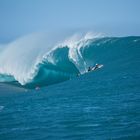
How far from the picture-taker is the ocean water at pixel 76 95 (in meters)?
17.8

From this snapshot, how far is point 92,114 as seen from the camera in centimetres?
2162

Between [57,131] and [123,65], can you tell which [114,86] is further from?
[57,131]

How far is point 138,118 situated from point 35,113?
27.9 feet

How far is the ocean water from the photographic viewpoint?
58.5 feet

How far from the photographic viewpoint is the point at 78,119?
20.5m

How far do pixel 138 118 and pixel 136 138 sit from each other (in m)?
3.91

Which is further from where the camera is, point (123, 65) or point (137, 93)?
point (123, 65)

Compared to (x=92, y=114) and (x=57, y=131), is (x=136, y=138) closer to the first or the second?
(x=57, y=131)

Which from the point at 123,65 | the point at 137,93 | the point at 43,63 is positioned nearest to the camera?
the point at 137,93

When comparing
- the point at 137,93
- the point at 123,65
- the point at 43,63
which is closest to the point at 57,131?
the point at 137,93

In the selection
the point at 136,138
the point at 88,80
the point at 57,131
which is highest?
the point at 88,80

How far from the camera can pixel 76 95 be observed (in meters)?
32.0

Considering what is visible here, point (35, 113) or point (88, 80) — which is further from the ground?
point (88, 80)

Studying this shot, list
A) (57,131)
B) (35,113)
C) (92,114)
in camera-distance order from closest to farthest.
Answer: (57,131)
(92,114)
(35,113)
